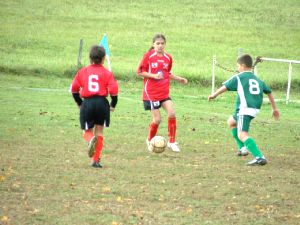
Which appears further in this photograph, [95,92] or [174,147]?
[174,147]

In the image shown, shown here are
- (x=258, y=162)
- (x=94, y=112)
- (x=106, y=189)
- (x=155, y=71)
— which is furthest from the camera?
(x=155, y=71)

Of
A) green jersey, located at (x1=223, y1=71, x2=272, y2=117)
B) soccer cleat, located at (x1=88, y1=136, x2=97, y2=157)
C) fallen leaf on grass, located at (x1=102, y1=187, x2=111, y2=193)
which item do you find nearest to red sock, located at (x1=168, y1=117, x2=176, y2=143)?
green jersey, located at (x1=223, y1=71, x2=272, y2=117)

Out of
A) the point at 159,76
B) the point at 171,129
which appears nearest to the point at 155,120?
the point at 171,129

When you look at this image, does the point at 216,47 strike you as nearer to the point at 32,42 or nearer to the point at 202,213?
the point at 32,42

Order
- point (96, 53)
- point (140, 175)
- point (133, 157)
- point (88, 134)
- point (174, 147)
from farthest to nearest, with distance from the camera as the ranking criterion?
point (174, 147), point (133, 157), point (88, 134), point (96, 53), point (140, 175)

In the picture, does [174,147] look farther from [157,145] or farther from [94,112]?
[94,112]

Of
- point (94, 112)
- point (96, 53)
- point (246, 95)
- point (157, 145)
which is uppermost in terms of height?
point (96, 53)

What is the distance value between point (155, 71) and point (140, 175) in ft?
10.4

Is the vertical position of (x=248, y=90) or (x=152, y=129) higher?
(x=248, y=90)

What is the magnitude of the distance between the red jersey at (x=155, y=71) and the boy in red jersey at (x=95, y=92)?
208 centimetres

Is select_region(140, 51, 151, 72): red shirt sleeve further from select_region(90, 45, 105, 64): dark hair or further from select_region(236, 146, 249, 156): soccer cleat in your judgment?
select_region(90, 45, 105, 64): dark hair

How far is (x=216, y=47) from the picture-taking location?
4441cm

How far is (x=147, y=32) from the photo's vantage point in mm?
47312

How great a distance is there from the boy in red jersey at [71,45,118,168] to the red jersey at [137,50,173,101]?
2081mm
